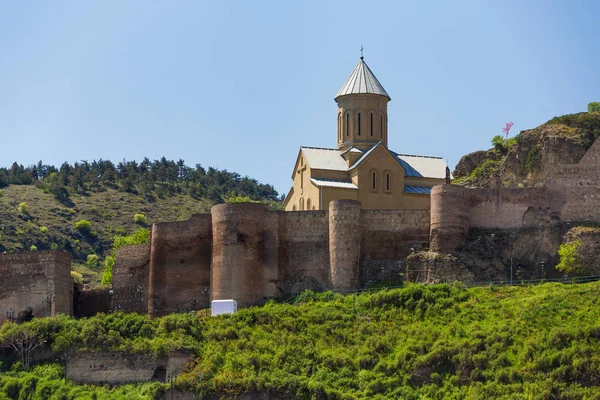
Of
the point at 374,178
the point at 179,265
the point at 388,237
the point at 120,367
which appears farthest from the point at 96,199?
the point at 120,367

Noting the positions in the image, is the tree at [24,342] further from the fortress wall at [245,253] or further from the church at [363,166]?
the church at [363,166]

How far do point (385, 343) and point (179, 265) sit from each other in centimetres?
961

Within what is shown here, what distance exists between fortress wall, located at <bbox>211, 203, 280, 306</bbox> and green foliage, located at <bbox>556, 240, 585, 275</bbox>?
9.76 meters

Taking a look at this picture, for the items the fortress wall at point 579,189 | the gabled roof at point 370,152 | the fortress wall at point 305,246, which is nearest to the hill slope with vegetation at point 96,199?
the gabled roof at point 370,152

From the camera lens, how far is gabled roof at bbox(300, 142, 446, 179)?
189ft

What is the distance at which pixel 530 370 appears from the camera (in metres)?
41.9

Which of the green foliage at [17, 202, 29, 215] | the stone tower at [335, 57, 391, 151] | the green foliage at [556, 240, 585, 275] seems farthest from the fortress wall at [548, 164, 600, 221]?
the green foliage at [17, 202, 29, 215]

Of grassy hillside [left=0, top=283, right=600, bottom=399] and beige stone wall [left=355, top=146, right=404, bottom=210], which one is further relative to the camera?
beige stone wall [left=355, top=146, right=404, bottom=210]

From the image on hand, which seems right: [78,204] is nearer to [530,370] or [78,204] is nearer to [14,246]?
[14,246]

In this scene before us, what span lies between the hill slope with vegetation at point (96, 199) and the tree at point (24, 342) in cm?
2672

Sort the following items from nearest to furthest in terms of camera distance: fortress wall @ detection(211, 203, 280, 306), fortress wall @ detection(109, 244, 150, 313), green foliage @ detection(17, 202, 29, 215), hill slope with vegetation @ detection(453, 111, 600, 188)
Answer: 1. fortress wall @ detection(211, 203, 280, 306)
2. fortress wall @ detection(109, 244, 150, 313)
3. hill slope with vegetation @ detection(453, 111, 600, 188)
4. green foliage @ detection(17, 202, 29, 215)

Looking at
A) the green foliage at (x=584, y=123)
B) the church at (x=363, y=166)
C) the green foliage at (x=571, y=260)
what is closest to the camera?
the green foliage at (x=571, y=260)

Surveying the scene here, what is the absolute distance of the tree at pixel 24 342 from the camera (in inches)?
1893

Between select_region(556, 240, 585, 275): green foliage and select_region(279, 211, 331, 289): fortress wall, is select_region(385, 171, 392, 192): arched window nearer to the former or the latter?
select_region(279, 211, 331, 289): fortress wall
